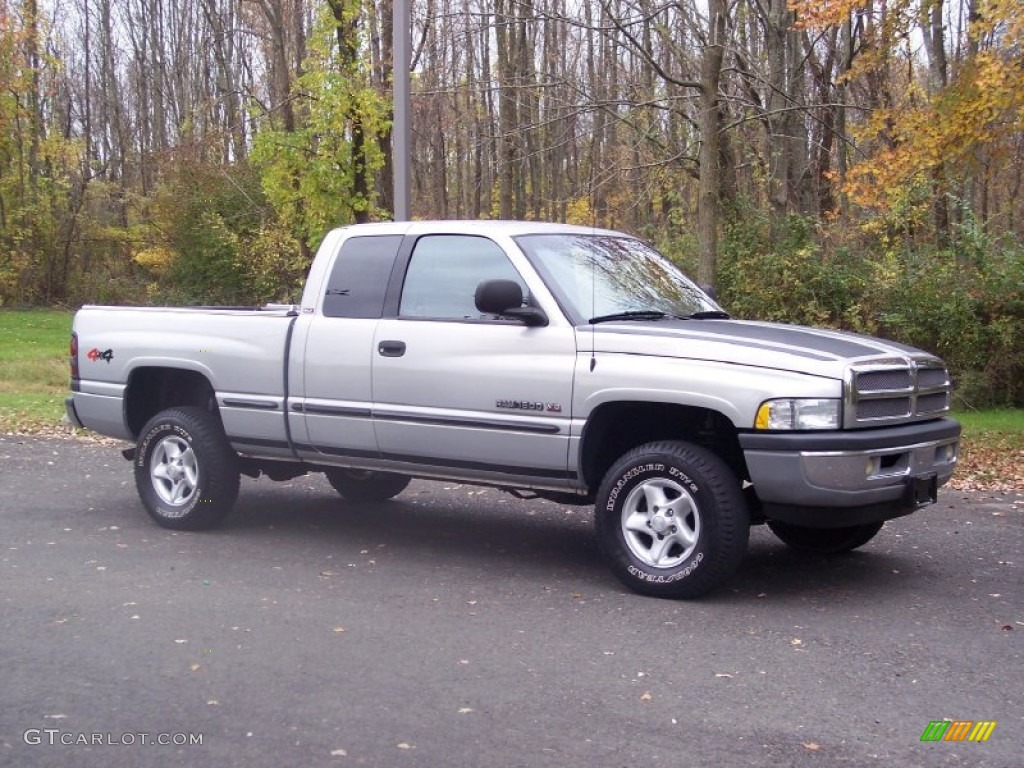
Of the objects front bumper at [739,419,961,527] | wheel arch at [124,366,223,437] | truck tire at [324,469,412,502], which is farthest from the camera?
truck tire at [324,469,412,502]

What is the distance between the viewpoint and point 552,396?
654cm

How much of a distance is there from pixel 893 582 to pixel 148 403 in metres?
5.32

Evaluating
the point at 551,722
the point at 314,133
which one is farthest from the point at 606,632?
the point at 314,133

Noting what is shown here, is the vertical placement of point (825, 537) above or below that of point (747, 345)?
below

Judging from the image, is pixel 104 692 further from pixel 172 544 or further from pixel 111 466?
pixel 111 466

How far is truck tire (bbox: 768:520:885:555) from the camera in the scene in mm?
7102

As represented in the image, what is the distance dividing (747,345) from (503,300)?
4.41ft

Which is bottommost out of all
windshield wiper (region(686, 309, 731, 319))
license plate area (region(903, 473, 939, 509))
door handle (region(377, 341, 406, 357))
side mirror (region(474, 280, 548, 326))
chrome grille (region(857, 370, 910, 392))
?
license plate area (region(903, 473, 939, 509))

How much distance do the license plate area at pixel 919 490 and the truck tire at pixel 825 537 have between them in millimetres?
762

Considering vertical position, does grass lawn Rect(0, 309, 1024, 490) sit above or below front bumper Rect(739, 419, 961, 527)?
below

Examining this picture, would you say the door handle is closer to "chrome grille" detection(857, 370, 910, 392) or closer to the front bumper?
the front bumper

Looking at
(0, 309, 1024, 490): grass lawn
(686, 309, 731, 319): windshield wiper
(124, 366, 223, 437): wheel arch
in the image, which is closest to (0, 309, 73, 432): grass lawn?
(0, 309, 1024, 490): grass lawn

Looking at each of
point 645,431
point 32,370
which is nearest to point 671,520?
point 645,431

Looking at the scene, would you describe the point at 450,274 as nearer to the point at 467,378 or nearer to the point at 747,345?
the point at 467,378
